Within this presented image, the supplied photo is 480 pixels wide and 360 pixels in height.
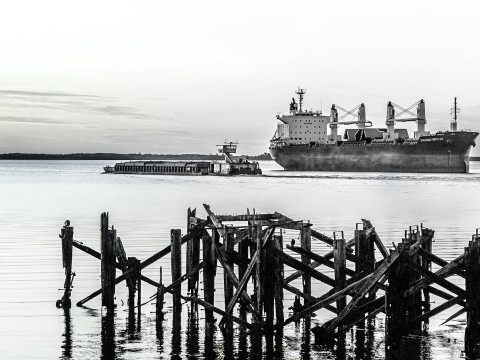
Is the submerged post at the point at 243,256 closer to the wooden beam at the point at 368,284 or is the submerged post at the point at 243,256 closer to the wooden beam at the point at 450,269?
the wooden beam at the point at 368,284

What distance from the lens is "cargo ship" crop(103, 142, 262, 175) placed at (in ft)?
425

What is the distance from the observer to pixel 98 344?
13766 millimetres

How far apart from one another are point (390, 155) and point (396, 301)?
395 ft

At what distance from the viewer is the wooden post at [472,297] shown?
1259 centimetres

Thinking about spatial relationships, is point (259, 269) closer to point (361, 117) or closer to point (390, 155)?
point (390, 155)

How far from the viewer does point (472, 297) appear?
12883 mm

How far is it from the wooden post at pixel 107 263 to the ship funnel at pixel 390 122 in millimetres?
125444

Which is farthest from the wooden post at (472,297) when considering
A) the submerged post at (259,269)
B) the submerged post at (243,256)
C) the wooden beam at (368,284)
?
the submerged post at (243,256)

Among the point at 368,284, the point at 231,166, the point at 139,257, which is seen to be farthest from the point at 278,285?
the point at 231,166

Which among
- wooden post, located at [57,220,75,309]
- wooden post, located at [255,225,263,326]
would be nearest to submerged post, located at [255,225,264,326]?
wooden post, located at [255,225,263,326]

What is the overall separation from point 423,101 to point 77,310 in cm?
12883

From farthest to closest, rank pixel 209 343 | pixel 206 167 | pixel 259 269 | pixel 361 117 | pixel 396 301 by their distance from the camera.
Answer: pixel 361 117 < pixel 206 167 < pixel 209 343 < pixel 259 269 < pixel 396 301

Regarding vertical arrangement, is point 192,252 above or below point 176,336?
above

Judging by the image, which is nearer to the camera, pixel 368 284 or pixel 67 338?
pixel 368 284
